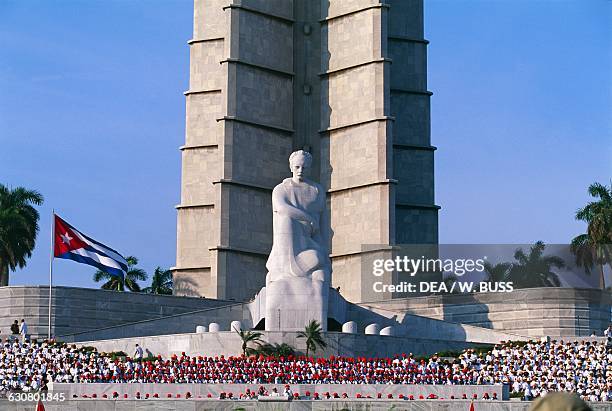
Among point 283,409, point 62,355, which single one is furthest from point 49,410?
point 62,355

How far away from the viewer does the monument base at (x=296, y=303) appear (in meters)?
39.7

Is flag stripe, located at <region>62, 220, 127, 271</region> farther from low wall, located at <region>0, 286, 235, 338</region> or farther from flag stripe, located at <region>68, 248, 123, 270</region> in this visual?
low wall, located at <region>0, 286, 235, 338</region>

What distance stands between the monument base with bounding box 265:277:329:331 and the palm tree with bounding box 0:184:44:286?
19262 millimetres

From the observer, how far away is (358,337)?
126ft

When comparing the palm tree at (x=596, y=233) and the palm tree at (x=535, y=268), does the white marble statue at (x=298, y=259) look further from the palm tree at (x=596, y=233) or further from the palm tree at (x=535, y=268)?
the palm tree at (x=596, y=233)

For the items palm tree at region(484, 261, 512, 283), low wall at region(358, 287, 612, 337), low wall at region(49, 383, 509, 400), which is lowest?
low wall at region(49, 383, 509, 400)

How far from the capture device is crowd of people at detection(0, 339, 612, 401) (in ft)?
110

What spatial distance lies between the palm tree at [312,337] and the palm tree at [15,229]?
70.7 feet

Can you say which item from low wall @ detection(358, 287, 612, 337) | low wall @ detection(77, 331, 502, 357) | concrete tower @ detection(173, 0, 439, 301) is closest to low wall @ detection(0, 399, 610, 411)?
low wall @ detection(77, 331, 502, 357)

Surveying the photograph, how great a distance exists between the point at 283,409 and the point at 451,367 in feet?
28.8

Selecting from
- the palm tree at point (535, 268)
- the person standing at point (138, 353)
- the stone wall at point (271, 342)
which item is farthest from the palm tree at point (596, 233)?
the person standing at point (138, 353)

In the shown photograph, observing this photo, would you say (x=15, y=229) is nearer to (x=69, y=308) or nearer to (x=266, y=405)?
(x=69, y=308)

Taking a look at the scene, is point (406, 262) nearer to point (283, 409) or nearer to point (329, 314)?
point (329, 314)

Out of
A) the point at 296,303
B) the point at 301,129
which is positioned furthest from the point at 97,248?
the point at 301,129
